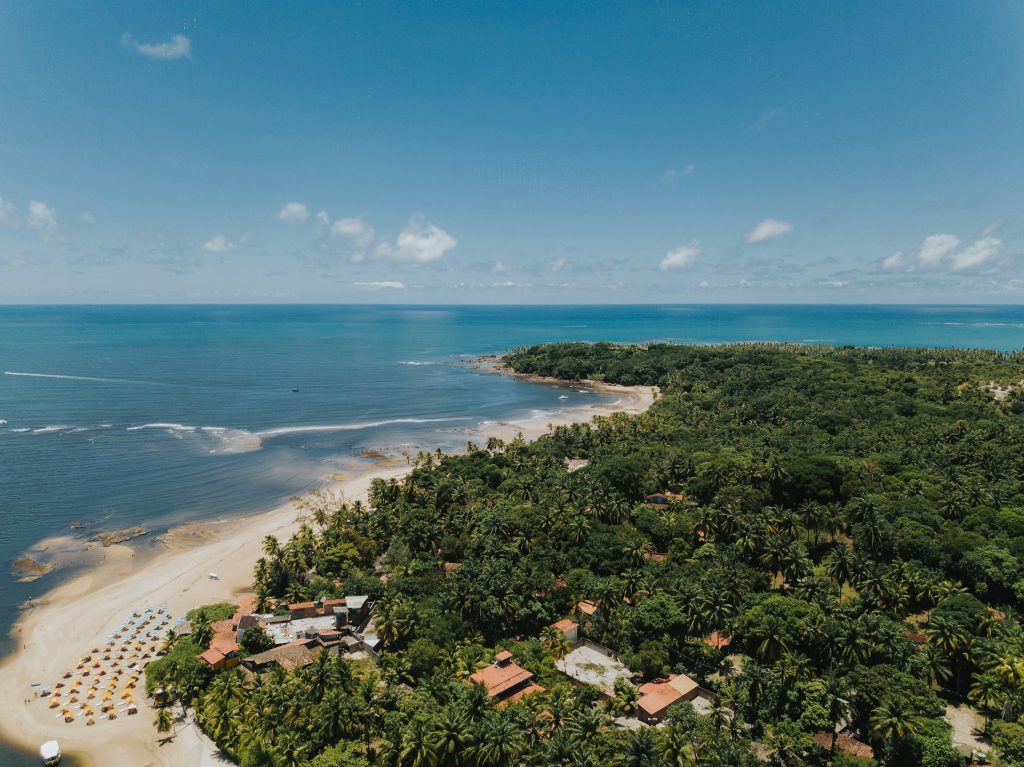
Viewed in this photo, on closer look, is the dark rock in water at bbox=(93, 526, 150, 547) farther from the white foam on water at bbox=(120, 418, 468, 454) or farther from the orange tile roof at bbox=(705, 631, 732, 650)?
the orange tile roof at bbox=(705, 631, 732, 650)

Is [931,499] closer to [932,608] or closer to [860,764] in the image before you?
[932,608]

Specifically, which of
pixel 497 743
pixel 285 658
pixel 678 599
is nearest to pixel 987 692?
pixel 678 599

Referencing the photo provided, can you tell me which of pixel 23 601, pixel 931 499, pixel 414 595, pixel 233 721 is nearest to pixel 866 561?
pixel 931 499

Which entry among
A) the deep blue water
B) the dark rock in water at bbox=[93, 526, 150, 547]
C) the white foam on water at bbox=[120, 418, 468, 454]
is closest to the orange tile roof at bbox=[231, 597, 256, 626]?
the deep blue water

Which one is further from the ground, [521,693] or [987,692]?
[987,692]

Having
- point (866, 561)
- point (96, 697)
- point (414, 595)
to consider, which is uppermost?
point (866, 561)

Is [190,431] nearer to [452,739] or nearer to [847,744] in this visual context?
[452,739]
